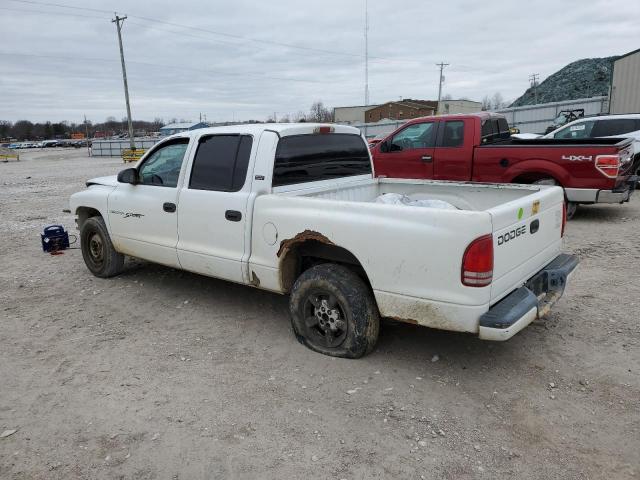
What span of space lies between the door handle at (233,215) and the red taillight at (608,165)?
6117 millimetres

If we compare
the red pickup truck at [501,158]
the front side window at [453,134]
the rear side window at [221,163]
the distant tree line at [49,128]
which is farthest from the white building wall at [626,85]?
the distant tree line at [49,128]

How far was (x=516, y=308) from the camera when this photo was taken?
328 centimetres

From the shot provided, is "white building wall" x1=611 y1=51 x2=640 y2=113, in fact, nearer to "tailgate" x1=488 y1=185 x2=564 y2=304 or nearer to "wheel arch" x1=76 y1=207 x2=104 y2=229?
"tailgate" x1=488 y1=185 x2=564 y2=304

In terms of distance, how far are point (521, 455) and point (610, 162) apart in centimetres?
634

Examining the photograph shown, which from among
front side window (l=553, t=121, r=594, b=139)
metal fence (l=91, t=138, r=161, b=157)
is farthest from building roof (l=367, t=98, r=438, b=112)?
front side window (l=553, t=121, r=594, b=139)

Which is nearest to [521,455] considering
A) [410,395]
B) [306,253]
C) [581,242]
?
[410,395]

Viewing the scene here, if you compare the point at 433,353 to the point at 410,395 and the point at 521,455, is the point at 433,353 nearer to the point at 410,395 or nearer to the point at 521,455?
the point at 410,395

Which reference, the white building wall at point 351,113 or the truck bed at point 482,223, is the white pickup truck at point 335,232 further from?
the white building wall at point 351,113

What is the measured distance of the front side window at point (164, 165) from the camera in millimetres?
5023

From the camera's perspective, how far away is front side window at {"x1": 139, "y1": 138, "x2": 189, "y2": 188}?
502cm

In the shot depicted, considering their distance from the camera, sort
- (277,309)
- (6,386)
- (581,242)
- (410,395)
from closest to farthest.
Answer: (410,395) < (6,386) < (277,309) < (581,242)

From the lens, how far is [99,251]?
6227 mm

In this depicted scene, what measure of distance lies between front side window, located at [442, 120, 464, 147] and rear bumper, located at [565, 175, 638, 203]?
6.55ft

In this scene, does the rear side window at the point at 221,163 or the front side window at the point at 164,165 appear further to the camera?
the front side window at the point at 164,165
